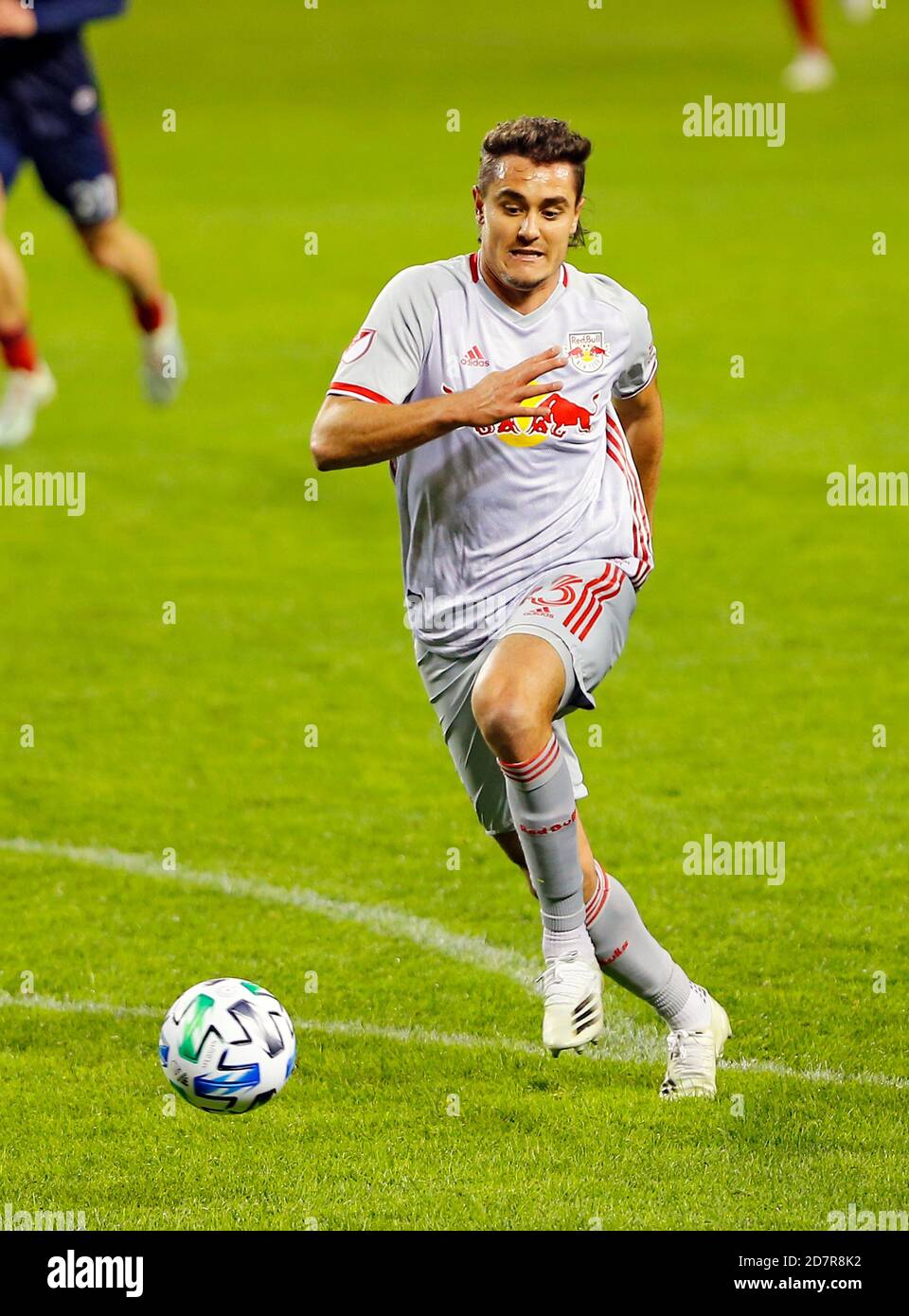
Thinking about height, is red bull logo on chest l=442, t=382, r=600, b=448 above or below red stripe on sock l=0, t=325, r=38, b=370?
below

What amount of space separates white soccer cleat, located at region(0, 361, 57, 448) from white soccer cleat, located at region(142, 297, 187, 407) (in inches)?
27.9

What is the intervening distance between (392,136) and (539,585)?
21497 millimetres

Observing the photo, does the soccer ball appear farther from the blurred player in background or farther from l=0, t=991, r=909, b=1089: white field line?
the blurred player in background

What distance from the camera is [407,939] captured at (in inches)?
260

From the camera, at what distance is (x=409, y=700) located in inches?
368

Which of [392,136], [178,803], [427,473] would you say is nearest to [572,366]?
[427,473]

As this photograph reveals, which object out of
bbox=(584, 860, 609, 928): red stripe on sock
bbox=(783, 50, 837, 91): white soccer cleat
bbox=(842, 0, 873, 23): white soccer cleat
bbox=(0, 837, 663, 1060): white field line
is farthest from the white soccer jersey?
bbox=(842, 0, 873, 23): white soccer cleat

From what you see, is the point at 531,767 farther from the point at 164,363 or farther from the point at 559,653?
the point at 164,363

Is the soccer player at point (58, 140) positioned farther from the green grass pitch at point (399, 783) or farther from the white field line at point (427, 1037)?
the white field line at point (427, 1037)

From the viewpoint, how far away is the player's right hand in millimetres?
4836

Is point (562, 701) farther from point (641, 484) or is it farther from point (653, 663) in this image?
point (653, 663)

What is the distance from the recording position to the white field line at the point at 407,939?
5.61 metres

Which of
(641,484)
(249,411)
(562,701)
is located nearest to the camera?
(562,701)
